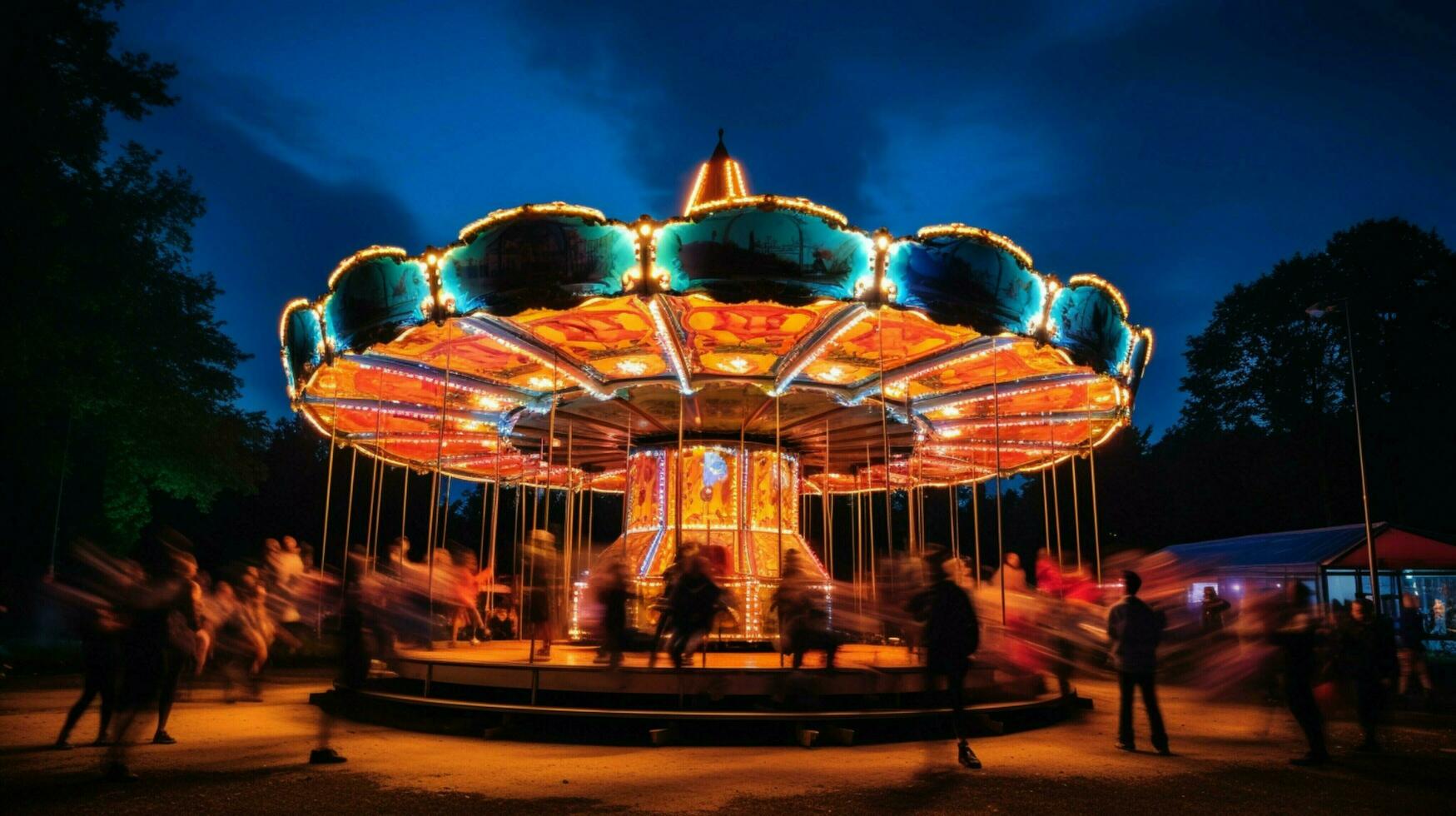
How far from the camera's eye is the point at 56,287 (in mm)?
19078

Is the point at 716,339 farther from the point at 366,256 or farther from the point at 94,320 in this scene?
the point at 94,320

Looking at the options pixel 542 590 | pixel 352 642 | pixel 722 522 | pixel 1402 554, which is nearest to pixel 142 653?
pixel 352 642

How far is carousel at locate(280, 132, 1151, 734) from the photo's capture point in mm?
9188

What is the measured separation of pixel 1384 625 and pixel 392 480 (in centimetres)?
3946

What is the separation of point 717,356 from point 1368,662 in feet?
26.3

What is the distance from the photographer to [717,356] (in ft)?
42.4

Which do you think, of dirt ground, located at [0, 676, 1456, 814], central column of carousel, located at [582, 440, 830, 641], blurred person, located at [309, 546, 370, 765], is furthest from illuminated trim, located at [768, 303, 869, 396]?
blurred person, located at [309, 546, 370, 765]

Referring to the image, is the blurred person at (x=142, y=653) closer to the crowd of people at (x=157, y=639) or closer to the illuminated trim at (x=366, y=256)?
the crowd of people at (x=157, y=639)

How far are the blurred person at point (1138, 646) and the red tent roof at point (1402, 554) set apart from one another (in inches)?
583

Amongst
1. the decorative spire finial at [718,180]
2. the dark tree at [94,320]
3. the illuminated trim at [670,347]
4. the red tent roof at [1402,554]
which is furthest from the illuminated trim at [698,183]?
the red tent roof at [1402,554]

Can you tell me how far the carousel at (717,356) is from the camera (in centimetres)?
919

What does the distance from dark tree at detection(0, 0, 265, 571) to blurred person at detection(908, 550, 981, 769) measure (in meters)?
17.2

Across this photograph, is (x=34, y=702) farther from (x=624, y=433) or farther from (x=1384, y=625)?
(x=1384, y=625)

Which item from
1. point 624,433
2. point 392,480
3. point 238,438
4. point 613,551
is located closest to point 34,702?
point 613,551
